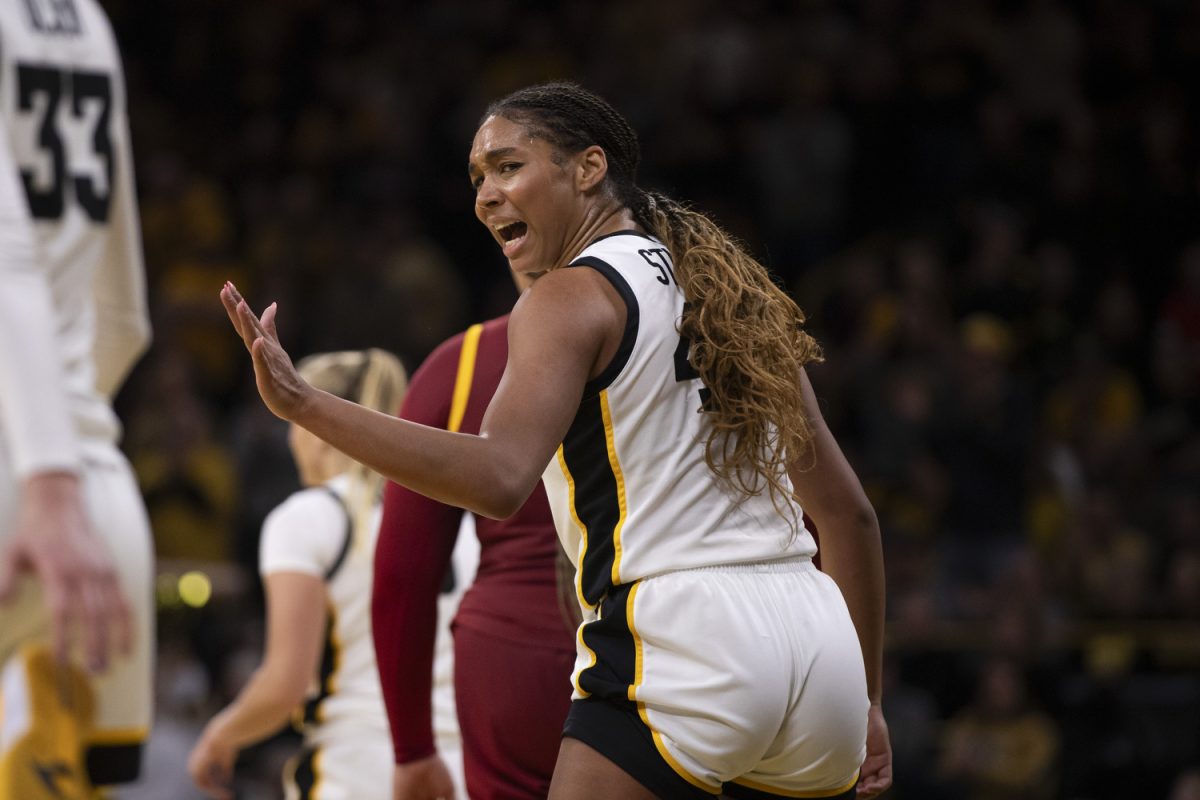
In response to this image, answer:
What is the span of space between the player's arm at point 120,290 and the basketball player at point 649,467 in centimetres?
41

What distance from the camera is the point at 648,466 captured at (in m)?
2.77

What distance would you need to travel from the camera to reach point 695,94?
1188 cm

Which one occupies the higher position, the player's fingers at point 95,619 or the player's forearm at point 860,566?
the player's fingers at point 95,619

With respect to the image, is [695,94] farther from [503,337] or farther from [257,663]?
[503,337]

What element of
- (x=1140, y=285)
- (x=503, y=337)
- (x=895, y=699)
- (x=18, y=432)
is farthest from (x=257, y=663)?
(x=1140, y=285)

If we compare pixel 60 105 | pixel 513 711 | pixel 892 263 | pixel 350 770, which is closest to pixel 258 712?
pixel 350 770

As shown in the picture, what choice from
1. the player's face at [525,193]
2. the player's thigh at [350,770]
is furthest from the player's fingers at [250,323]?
the player's thigh at [350,770]

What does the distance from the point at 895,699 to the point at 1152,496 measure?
249 cm

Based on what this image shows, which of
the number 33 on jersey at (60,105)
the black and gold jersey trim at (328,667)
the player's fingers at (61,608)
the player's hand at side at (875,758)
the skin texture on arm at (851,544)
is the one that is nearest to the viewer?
the player's fingers at (61,608)

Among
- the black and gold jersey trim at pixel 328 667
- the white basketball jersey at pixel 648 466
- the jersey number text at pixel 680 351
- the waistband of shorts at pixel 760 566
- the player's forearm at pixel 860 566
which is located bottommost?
the black and gold jersey trim at pixel 328 667

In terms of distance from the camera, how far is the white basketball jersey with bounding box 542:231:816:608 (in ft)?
9.03

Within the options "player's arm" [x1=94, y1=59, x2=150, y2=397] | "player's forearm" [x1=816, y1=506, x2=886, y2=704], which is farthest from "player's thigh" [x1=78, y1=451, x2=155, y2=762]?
"player's forearm" [x1=816, y1=506, x2=886, y2=704]

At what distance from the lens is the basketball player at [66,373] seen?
7.08 ft

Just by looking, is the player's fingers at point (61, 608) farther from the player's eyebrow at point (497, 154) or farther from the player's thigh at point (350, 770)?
the player's thigh at point (350, 770)
